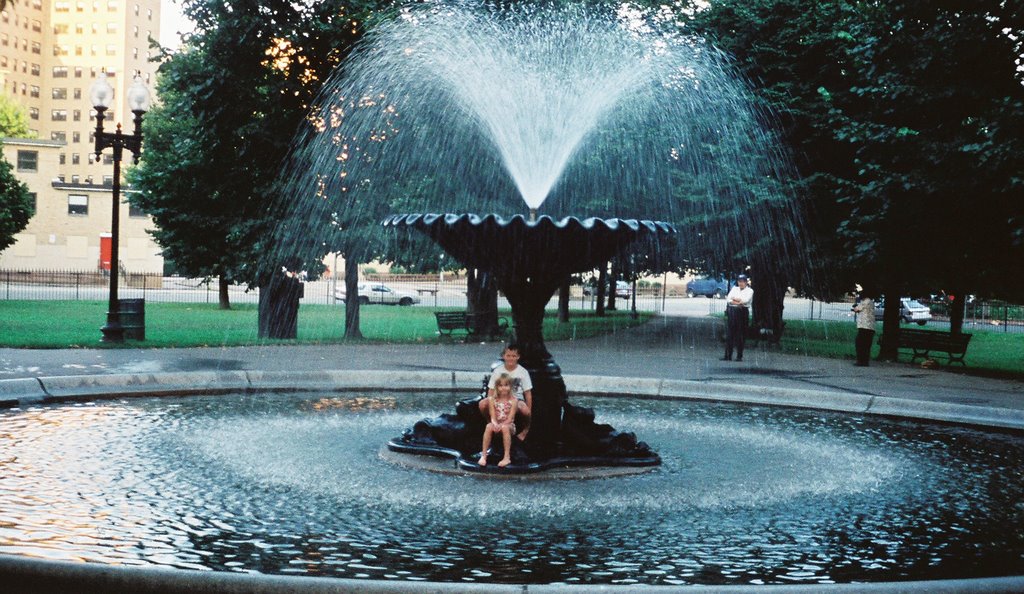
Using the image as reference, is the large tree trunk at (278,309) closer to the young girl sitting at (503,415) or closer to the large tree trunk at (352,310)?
the large tree trunk at (352,310)

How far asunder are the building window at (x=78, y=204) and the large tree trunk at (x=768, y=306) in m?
62.8

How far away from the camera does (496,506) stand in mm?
7578

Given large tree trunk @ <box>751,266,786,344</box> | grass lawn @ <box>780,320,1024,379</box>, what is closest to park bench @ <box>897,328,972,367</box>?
grass lawn @ <box>780,320,1024,379</box>

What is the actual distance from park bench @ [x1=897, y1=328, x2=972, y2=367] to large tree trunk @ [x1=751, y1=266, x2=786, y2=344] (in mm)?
5897

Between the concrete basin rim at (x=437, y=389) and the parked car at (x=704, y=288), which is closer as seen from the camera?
the concrete basin rim at (x=437, y=389)

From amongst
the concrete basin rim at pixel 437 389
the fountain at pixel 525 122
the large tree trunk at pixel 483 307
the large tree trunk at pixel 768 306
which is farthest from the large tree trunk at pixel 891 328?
the concrete basin rim at pixel 437 389

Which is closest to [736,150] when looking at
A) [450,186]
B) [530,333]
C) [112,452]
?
[450,186]

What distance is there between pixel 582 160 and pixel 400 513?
20244 millimetres

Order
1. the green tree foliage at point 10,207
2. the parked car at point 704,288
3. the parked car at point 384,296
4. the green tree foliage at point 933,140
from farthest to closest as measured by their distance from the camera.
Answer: the parked car at point 704,288
the parked car at point 384,296
the green tree foliage at point 10,207
the green tree foliage at point 933,140

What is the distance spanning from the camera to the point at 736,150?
86.9 ft

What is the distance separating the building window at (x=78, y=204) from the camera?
7844cm

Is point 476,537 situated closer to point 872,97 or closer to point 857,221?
point 857,221

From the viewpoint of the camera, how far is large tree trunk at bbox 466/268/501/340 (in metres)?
28.2

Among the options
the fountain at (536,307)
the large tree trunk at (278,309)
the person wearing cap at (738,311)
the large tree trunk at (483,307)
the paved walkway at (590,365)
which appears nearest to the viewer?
the fountain at (536,307)
